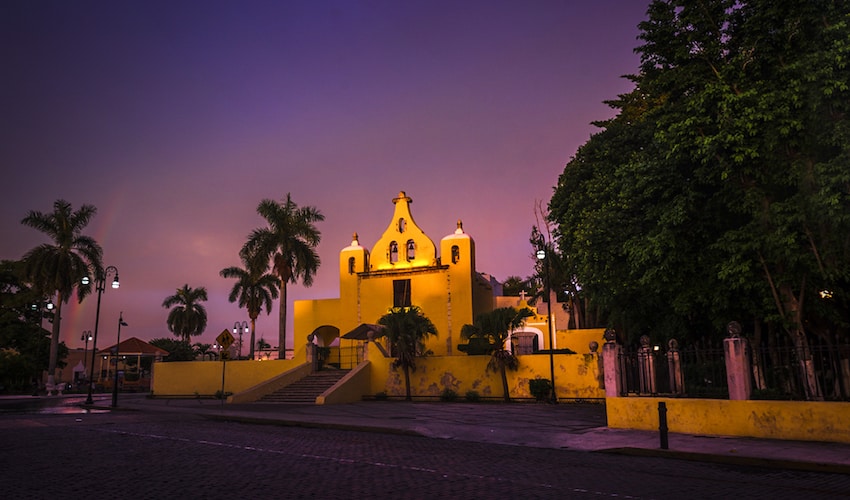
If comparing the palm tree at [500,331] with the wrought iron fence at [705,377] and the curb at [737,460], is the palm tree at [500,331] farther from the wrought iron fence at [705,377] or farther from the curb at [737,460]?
the curb at [737,460]

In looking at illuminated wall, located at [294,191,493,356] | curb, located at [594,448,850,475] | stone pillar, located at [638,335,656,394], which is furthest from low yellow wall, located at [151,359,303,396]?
curb, located at [594,448,850,475]

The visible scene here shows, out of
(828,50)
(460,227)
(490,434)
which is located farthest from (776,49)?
(460,227)

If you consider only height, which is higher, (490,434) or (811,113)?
(811,113)

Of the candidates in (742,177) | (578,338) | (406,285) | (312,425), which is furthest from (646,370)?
(406,285)

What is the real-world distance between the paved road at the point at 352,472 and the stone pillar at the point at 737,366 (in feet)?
12.0

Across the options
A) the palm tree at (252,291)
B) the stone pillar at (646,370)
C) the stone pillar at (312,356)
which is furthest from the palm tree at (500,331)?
the palm tree at (252,291)

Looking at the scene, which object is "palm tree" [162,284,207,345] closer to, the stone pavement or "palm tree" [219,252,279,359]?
"palm tree" [219,252,279,359]

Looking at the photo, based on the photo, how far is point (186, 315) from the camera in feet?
204

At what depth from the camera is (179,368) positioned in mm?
36406

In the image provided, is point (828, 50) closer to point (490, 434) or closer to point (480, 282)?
point (490, 434)

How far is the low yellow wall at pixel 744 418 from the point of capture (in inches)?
473

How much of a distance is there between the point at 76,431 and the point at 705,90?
18475 millimetres

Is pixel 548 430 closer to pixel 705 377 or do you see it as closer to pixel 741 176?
pixel 705 377

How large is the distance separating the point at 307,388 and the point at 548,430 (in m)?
17.1
